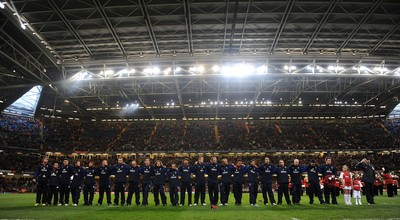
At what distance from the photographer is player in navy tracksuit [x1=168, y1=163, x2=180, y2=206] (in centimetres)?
1331

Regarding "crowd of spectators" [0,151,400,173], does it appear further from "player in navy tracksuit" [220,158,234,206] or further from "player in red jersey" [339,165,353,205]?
"player in navy tracksuit" [220,158,234,206]

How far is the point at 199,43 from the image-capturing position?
2450 cm

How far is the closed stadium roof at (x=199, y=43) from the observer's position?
65.6 feet

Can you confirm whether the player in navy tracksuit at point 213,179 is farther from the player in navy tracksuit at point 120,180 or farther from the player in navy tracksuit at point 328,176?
the player in navy tracksuit at point 328,176

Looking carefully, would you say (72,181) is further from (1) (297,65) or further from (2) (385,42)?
(2) (385,42)

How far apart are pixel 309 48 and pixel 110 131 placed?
3519cm

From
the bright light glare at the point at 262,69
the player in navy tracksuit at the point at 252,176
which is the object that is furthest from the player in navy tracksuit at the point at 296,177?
the bright light glare at the point at 262,69

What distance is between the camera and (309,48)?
25359 millimetres

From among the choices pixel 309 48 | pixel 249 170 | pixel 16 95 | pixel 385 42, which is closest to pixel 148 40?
pixel 309 48

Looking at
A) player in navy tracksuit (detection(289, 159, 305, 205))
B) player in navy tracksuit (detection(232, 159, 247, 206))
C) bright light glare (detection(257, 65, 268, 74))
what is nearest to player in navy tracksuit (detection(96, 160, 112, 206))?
player in navy tracksuit (detection(232, 159, 247, 206))

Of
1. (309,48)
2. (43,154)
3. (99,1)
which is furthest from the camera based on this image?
(43,154)

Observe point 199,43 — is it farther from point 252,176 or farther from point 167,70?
point 252,176

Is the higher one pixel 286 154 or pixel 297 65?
pixel 297 65

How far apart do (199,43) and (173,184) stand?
1375 cm
